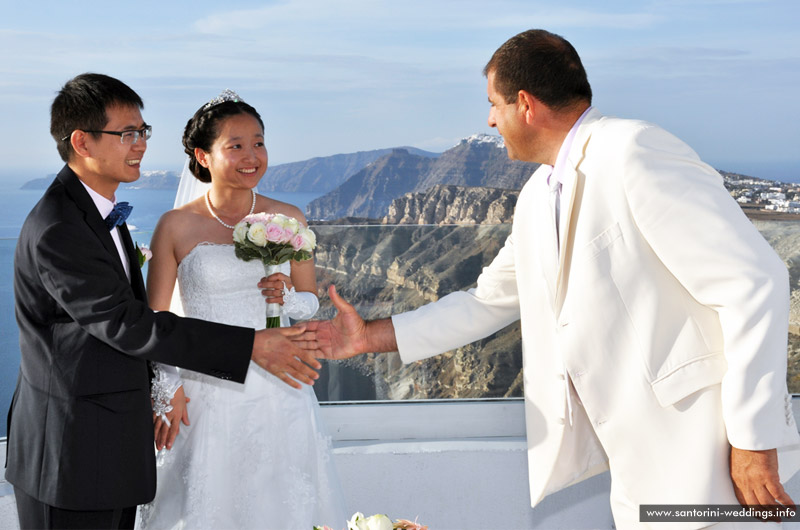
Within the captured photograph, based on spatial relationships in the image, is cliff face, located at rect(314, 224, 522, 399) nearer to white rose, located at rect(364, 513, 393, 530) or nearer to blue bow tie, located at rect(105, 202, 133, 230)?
blue bow tie, located at rect(105, 202, 133, 230)

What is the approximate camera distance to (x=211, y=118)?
259 cm

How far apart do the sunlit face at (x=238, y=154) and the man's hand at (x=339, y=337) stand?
57 centimetres

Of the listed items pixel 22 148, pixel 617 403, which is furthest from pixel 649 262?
pixel 22 148

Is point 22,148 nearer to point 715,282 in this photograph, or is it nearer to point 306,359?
point 306,359

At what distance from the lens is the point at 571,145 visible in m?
1.80

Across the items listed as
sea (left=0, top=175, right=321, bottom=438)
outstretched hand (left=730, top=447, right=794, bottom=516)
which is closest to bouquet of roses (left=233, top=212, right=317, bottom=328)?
sea (left=0, top=175, right=321, bottom=438)

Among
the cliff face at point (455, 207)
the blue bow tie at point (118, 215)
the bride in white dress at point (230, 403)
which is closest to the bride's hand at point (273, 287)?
the bride in white dress at point (230, 403)

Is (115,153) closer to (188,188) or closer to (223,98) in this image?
(223,98)

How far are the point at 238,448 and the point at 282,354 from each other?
1.51ft

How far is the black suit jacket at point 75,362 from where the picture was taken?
1.79 metres

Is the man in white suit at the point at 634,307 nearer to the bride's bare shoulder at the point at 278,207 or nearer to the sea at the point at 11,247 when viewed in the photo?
the bride's bare shoulder at the point at 278,207

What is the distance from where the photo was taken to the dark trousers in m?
1.83

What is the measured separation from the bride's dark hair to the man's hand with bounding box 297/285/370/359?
2.48ft

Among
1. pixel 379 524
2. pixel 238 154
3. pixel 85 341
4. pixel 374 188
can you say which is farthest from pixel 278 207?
pixel 379 524
